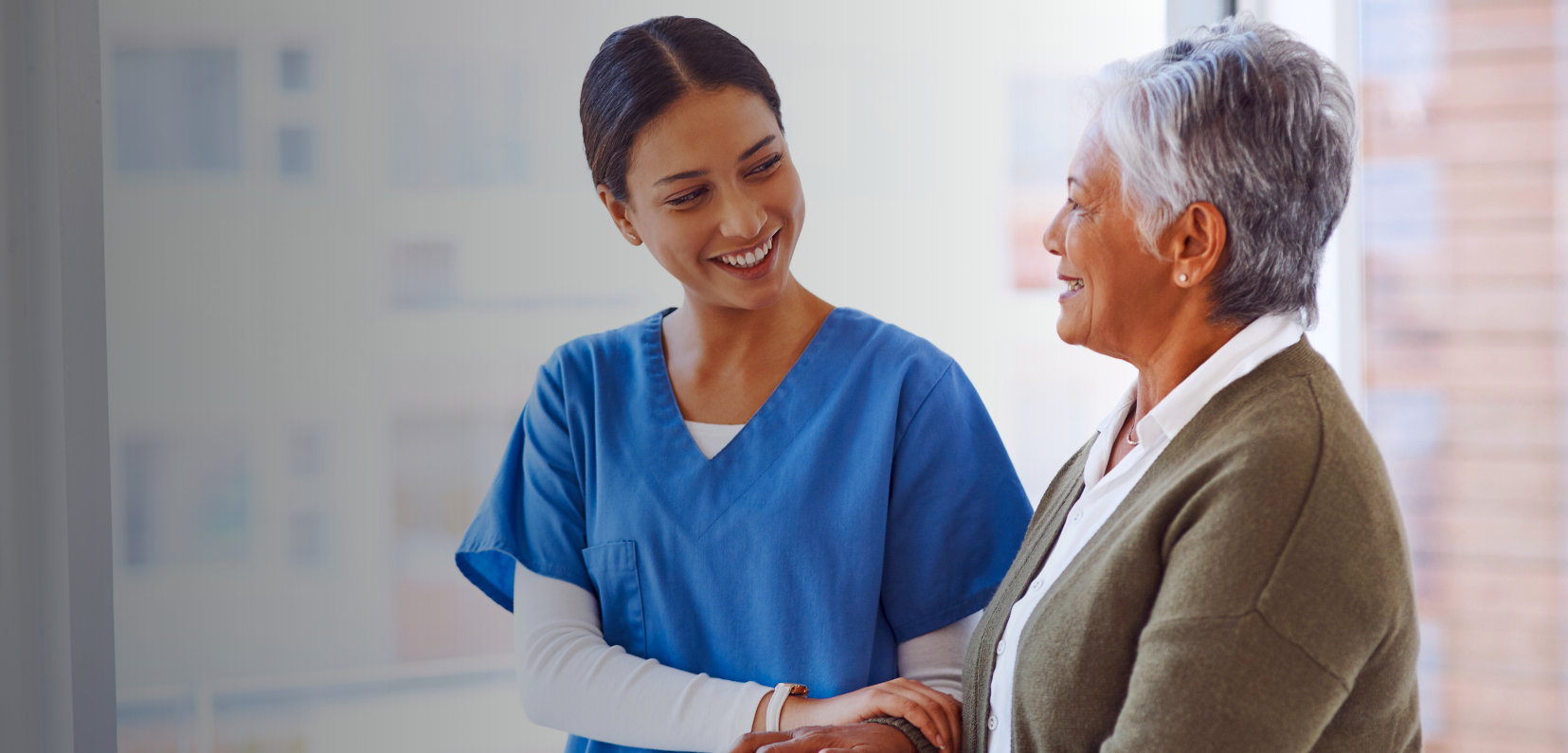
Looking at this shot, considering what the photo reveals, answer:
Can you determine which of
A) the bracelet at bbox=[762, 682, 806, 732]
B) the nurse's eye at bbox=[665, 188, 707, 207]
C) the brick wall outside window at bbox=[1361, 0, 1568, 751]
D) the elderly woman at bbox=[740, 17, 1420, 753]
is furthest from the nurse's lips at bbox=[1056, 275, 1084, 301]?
the brick wall outside window at bbox=[1361, 0, 1568, 751]

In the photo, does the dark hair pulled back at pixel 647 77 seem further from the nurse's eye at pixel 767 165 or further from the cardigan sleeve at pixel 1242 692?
the cardigan sleeve at pixel 1242 692

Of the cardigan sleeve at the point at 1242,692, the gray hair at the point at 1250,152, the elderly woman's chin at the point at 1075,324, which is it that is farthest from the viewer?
the elderly woman's chin at the point at 1075,324

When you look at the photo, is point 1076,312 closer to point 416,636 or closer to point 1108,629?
point 1108,629

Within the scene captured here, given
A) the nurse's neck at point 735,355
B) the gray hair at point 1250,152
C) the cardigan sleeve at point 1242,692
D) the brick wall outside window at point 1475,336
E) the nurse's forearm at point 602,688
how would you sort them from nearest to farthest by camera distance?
the cardigan sleeve at point 1242,692 → the gray hair at point 1250,152 → the nurse's forearm at point 602,688 → the nurse's neck at point 735,355 → the brick wall outside window at point 1475,336

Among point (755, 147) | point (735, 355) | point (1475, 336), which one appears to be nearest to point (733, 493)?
point (735, 355)

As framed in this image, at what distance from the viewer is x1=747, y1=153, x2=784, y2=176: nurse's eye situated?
1.28m

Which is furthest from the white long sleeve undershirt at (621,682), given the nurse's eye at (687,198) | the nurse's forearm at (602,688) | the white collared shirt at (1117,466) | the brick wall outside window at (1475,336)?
the brick wall outside window at (1475,336)

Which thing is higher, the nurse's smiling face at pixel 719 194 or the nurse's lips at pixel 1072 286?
the nurse's smiling face at pixel 719 194

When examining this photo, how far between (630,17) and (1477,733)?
2.23 meters

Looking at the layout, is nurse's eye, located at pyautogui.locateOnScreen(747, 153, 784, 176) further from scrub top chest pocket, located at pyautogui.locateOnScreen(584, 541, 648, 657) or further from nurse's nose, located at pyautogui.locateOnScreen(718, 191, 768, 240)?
scrub top chest pocket, located at pyautogui.locateOnScreen(584, 541, 648, 657)

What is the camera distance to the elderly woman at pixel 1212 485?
2.83 ft

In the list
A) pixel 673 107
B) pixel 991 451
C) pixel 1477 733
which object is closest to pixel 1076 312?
pixel 991 451

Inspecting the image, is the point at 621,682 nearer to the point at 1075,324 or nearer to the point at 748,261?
the point at 748,261

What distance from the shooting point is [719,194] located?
1267 mm
